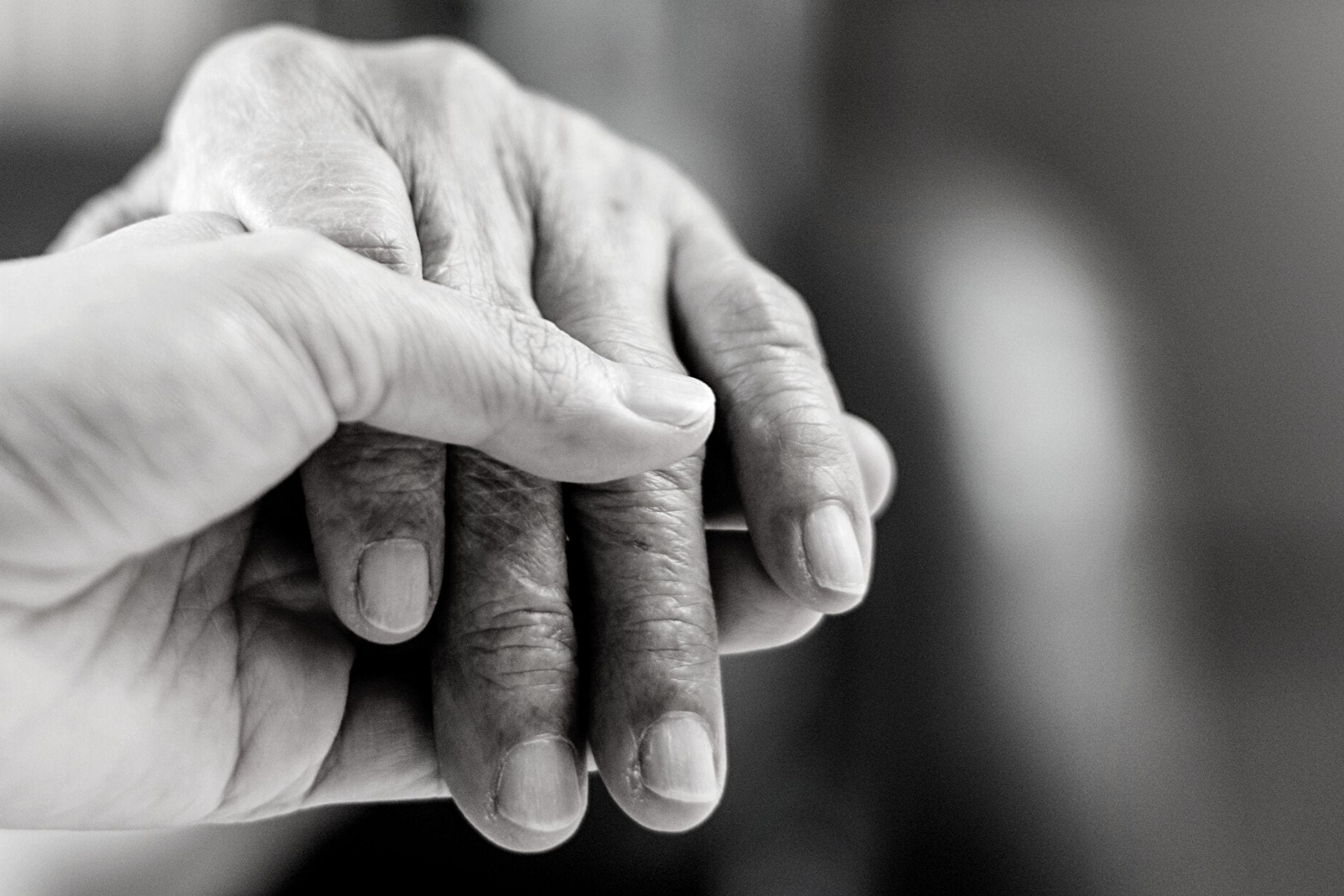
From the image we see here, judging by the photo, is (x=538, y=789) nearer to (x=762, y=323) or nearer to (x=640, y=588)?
(x=640, y=588)

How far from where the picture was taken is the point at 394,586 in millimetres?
532

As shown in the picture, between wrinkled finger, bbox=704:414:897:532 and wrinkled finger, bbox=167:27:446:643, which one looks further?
wrinkled finger, bbox=704:414:897:532

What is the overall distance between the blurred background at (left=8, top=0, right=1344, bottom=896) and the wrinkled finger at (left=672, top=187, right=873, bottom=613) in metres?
0.35

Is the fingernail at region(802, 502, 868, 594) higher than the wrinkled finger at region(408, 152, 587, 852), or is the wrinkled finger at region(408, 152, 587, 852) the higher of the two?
the fingernail at region(802, 502, 868, 594)

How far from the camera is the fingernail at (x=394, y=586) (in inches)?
20.9

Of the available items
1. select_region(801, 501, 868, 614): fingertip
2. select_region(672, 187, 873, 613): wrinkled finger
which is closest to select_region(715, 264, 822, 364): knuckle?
select_region(672, 187, 873, 613): wrinkled finger

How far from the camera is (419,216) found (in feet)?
2.23

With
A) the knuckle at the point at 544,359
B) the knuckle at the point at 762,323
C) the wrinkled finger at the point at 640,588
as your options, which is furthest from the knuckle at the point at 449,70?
the knuckle at the point at 544,359

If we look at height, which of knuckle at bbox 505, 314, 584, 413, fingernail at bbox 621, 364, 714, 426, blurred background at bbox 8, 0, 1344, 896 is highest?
knuckle at bbox 505, 314, 584, 413

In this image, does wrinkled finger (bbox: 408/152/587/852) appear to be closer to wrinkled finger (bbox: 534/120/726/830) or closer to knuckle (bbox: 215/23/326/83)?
wrinkled finger (bbox: 534/120/726/830)

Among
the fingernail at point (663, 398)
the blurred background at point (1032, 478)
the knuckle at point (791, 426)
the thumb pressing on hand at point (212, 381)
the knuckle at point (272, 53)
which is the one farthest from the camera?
the blurred background at point (1032, 478)

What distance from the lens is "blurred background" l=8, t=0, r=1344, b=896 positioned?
866mm

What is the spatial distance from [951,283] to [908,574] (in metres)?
0.28

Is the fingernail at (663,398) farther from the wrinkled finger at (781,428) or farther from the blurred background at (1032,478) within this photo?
the blurred background at (1032,478)
